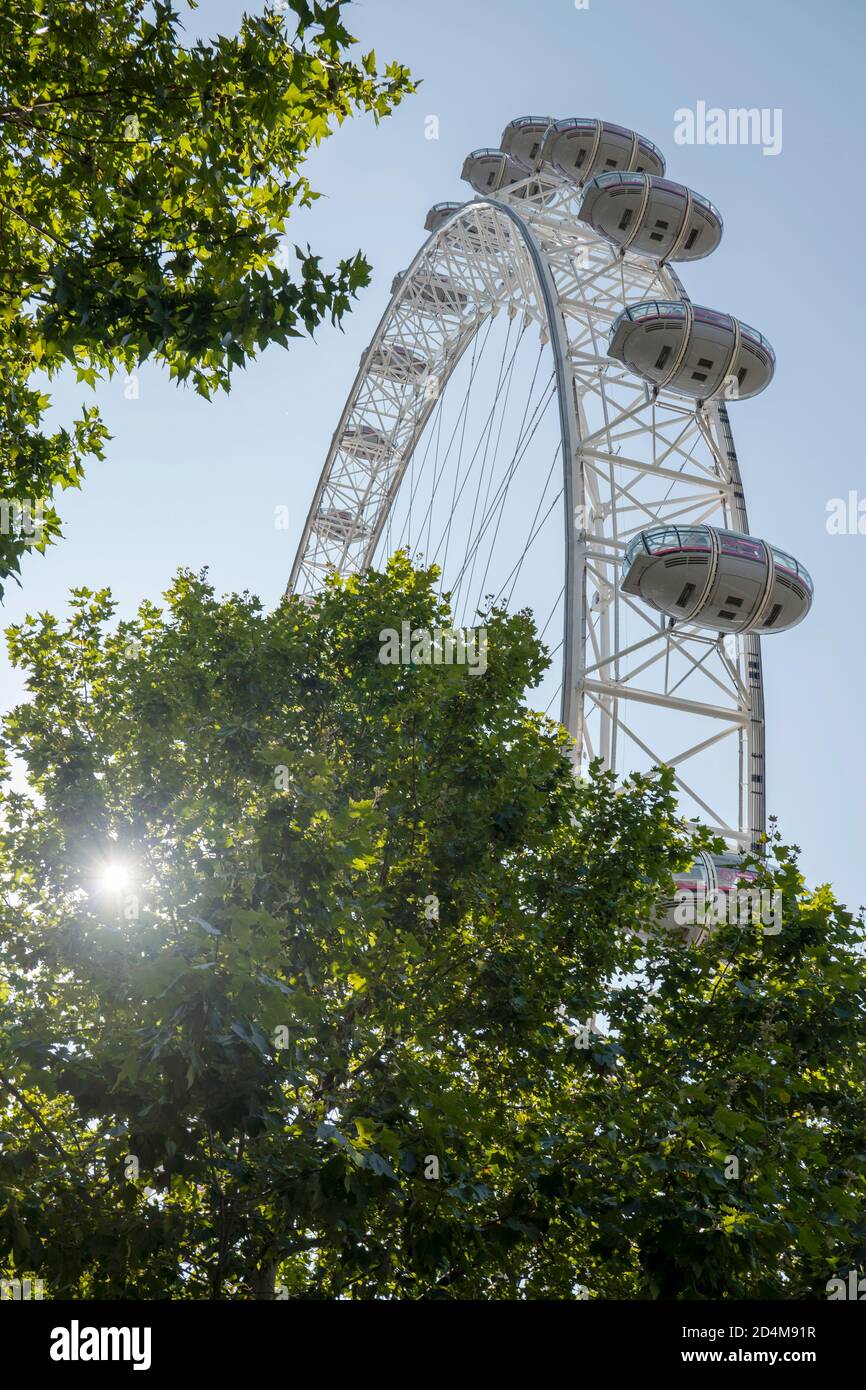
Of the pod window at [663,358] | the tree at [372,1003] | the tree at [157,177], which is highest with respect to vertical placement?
the pod window at [663,358]

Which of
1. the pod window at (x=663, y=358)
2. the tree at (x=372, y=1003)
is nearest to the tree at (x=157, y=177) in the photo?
the tree at (x=372, y=1003)

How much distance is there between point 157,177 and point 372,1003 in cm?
807

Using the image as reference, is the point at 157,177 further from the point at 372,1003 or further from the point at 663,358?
the point at 663,358

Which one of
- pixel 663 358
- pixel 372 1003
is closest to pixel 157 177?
pixel 372 1003

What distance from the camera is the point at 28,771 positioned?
600 inches

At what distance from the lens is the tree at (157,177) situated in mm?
8484

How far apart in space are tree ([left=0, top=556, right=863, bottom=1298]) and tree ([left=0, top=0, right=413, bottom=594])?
355 cm

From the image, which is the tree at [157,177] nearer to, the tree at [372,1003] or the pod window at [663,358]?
the tree at [372,1003]

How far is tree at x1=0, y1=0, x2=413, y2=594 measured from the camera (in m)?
8.48

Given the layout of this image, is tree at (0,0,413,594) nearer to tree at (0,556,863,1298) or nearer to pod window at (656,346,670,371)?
tree at (0,556,863,1298)

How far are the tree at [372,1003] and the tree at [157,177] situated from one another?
3550mm
